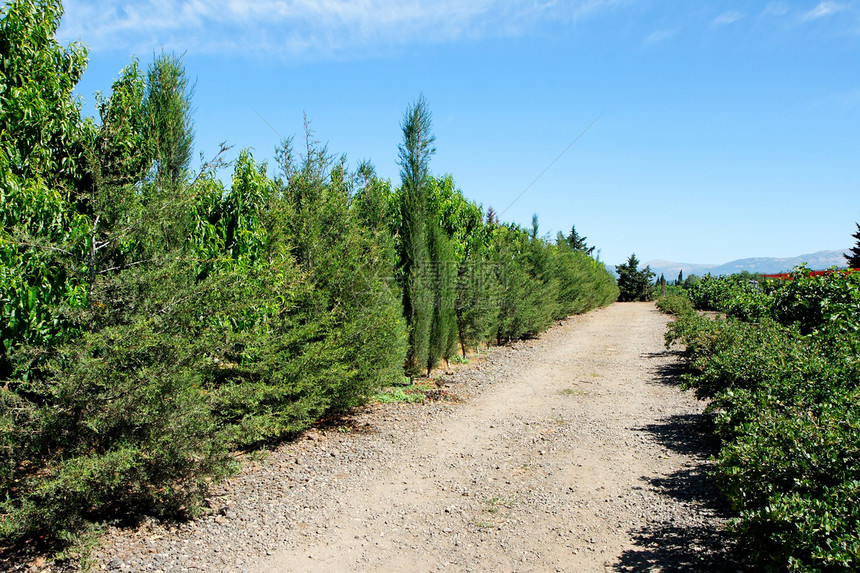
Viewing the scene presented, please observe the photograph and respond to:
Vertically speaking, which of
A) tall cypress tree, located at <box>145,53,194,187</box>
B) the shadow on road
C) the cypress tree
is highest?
tall cypress tree, located at <box>145,53,194,187</box>

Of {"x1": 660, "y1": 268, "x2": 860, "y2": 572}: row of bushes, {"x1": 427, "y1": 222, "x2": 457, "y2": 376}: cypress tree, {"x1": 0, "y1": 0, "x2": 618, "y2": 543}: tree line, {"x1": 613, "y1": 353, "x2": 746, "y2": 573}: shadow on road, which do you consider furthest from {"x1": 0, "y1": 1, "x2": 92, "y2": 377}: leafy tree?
{"x1": 427, "y1": 222, "x2": 457, "y2": 376}: cypress tree

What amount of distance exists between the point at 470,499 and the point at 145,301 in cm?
336

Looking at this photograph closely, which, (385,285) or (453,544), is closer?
(453,544)

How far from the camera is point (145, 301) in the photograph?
13.7 ft

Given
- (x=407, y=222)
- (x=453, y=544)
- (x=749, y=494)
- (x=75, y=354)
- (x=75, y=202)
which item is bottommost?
(x=453, y=544)

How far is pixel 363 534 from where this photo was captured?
A: 14.3 feet

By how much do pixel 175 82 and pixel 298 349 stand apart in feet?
11.8

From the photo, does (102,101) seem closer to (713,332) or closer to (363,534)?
(363,534)

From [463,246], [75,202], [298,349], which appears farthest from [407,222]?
[75,202]

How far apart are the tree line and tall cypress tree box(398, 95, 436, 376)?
2.20 meters

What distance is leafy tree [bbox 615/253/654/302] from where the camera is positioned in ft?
153

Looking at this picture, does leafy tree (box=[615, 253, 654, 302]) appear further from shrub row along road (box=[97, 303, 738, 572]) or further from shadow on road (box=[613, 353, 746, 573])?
shadow on road (box=[613, 353, 746, 573])

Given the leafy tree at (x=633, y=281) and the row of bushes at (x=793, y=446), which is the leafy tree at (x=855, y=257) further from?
the row of bushes at (x=793, y=446)

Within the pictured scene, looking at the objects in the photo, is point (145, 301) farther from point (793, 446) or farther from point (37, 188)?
point (793, 446)
